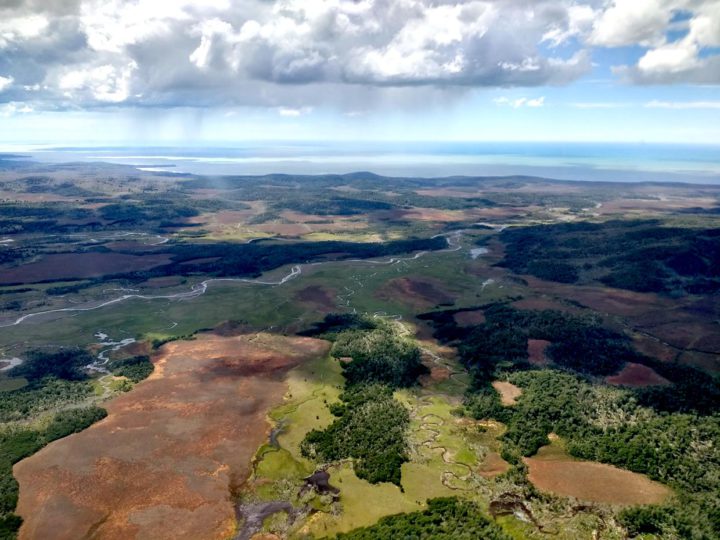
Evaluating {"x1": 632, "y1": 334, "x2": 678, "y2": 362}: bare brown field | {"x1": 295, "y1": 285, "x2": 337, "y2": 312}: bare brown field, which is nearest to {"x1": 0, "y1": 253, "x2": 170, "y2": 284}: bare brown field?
{"x1": 295, "y1": 285, "x2": 337, "y2": 312}: bare brown field

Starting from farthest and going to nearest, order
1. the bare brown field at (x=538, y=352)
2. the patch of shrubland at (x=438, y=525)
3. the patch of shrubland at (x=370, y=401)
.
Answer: the bare brown field at (x=538, y=352)
the patch of shrubland at (x=370, y=401)
the patch of shrubland at (x=438, y=525)

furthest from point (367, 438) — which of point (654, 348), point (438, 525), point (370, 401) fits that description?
point (654, 348)

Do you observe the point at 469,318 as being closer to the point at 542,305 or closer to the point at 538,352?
the point at 542,305

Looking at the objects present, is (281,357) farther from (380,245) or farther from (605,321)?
(380,245)

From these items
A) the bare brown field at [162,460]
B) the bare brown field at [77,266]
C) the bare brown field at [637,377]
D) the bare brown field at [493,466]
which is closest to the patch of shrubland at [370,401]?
the bare brown field at [493,466]

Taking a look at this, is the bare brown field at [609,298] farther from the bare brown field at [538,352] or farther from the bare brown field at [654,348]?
the bare brown field at [538,352]

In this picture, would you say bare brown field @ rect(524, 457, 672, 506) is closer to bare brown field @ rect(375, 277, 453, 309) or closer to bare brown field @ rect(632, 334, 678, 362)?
bare brown field @ rect(632, 334, 678, 362)
